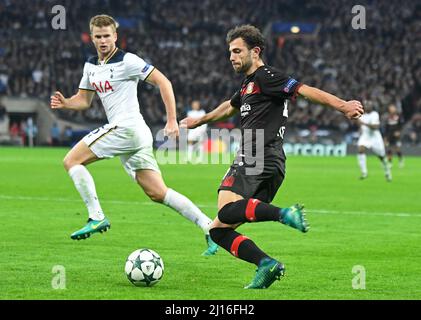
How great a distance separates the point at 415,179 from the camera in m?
26.9

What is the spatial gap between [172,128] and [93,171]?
1903cm

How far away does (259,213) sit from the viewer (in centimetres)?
794

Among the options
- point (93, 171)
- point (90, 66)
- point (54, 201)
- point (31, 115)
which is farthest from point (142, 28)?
point (90, 66)

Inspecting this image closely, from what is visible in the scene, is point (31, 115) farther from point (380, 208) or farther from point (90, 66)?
point (90, 66)

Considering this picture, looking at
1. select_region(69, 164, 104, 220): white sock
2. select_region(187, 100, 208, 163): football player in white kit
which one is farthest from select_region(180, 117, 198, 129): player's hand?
select_region(187, 100, 208, 163): football player in white kit

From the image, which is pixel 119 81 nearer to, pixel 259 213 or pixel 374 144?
pixel 259 213

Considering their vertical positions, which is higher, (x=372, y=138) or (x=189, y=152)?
(x=372, y=138)

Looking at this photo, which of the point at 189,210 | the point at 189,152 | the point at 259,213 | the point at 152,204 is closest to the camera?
the point at 259,213

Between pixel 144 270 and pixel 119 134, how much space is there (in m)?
2.82

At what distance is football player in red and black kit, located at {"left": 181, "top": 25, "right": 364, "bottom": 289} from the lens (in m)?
8.16

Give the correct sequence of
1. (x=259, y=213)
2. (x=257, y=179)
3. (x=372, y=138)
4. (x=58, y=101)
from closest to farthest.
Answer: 1. (x=259, y=213)
2. (x=257, y=179)
3. (x=58, y=101)
4. (x=372, y=138)

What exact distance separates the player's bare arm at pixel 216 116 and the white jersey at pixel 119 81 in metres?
1.81

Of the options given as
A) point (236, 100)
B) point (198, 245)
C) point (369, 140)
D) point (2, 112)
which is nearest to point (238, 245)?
point (236, 100)

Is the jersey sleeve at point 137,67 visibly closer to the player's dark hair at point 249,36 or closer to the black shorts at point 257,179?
the player's dark hair at point 249,36
